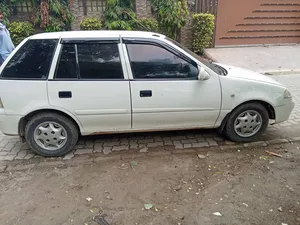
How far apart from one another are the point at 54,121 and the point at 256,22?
31.7 ft

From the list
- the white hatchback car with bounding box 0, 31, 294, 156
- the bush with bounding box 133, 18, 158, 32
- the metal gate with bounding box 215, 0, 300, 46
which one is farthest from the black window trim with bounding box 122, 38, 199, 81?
the metal gate with bounding box 215, 0, 300, 46

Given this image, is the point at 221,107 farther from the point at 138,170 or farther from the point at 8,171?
the point at 8,171

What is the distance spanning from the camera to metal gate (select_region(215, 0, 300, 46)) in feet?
34.7

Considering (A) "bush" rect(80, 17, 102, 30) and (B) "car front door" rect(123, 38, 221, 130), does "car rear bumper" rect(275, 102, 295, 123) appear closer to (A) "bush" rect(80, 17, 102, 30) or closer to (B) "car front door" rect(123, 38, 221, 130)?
(B) "car front door" rect(123, 38, 221, 130)

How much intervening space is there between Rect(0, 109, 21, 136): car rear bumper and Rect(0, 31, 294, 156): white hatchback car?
0.01 meters

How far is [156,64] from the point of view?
379cm

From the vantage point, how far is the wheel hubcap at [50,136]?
3.77 metres

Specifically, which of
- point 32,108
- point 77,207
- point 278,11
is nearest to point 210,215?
point 77,207

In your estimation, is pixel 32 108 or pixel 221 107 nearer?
pixel 32 108

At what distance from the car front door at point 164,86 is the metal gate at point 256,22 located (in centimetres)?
765

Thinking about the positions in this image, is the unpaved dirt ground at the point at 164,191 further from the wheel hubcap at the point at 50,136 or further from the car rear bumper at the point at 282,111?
the car rear bumper at the point at 282,111

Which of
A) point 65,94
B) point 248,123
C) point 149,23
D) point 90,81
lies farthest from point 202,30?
point 65,94

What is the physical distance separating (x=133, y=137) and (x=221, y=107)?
57.7 inches

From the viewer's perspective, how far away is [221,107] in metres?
3.94
